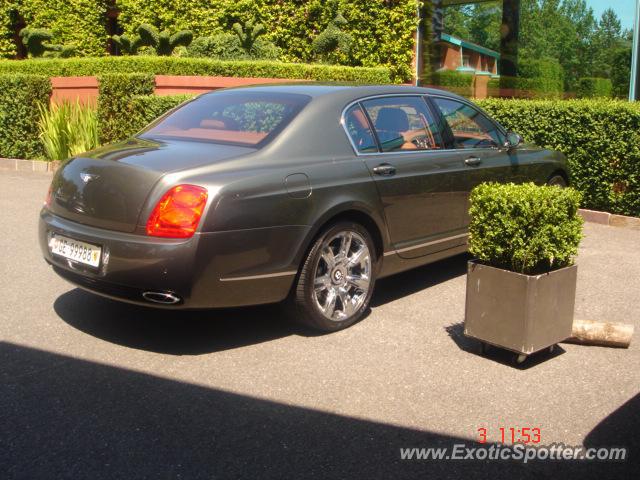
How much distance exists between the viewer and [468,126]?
6.71m

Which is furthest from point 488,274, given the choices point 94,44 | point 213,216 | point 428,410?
point 94,44

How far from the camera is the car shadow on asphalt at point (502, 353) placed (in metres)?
4.81

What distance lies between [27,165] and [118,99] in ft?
7.53

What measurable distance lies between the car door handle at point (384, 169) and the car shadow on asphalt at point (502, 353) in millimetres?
1224

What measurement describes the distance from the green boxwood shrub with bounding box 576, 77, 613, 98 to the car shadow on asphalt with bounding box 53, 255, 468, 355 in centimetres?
1020

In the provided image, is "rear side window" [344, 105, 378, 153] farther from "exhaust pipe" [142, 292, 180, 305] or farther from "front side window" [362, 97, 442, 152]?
"exhaust pipe" [142, 292, 180, 305]

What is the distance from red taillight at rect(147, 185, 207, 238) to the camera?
177 inches

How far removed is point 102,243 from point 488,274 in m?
2.33

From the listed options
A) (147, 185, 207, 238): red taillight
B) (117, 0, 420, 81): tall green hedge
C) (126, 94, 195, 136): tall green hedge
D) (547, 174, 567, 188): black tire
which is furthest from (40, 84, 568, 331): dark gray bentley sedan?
(117, 0, 420, 81): tall green hedge

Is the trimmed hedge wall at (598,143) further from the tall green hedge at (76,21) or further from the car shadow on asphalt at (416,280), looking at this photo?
the tall green hedge at (76,21)

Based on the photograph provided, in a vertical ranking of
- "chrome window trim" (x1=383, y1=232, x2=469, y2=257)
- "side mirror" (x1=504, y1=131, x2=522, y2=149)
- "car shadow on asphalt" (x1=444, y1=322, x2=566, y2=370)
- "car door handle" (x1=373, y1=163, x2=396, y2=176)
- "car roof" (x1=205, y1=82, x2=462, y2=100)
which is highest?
"car roof" (x1=205, y1=82, x2=462, y2=100)

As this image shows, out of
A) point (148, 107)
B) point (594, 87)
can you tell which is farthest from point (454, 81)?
point (148, 107)

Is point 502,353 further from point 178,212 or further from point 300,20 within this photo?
point 300,20

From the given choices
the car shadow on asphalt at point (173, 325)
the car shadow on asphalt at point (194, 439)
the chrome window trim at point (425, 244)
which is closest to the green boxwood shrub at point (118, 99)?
the car shadow on asphalt at point (173, 325)
